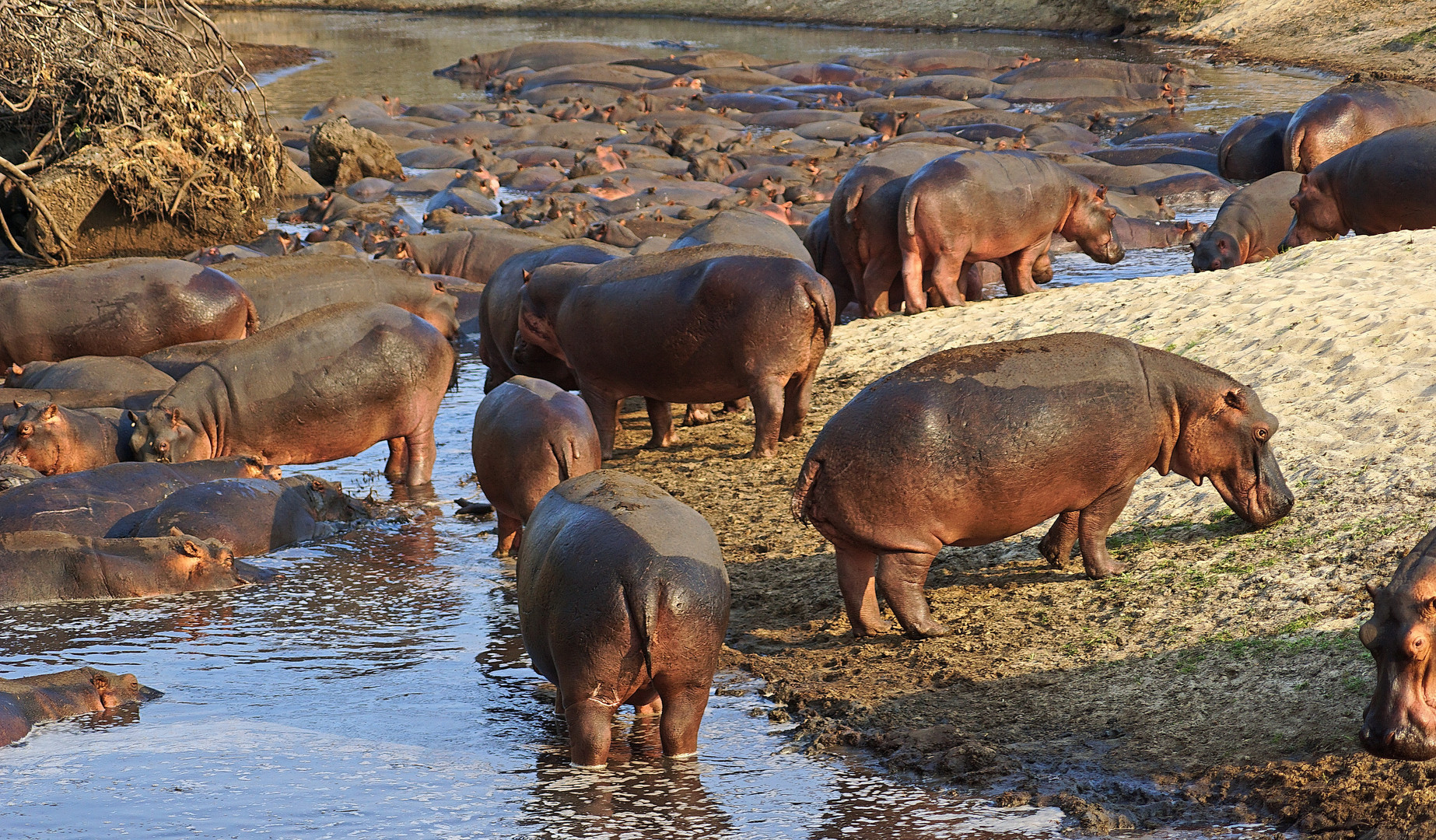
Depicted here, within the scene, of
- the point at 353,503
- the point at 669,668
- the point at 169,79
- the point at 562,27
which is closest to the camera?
the point at 669,668

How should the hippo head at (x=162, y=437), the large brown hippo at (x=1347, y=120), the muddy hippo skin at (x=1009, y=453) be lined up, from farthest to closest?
the large brown hippo at (x=1347, y=120) → the hippo head at (x=162, y=437) → the muddy hippo skin at (x=1009, y=453)

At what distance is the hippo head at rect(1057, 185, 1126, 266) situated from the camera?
1066cm

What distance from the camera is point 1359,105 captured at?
528 inches

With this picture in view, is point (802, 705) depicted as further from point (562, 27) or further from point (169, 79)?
point (562, 27)

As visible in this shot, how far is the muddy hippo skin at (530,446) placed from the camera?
606 centimetres

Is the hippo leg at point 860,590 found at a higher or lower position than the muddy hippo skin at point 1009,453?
lower

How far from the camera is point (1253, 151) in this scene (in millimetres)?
16328

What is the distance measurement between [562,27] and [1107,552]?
1636 inches

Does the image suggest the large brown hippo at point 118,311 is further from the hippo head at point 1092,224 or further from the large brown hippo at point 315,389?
the hippo head at point 1092,224

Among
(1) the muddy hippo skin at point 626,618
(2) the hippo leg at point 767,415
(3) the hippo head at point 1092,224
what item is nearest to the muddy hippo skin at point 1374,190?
(3) the hippo head at point 1092,224

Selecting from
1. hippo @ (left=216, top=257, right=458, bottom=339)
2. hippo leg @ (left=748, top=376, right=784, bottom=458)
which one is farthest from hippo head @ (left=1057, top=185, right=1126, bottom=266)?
hippo @ (left=216, top=257, right=458, bottom=339)

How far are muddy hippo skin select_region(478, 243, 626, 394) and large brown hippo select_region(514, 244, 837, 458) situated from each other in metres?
0.56

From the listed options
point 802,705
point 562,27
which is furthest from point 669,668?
point 562,27

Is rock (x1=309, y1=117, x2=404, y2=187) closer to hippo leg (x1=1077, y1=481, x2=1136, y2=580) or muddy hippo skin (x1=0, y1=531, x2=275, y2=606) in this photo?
muddy hippo skin (x1=0, y1=531, x2=275, y2=606)
